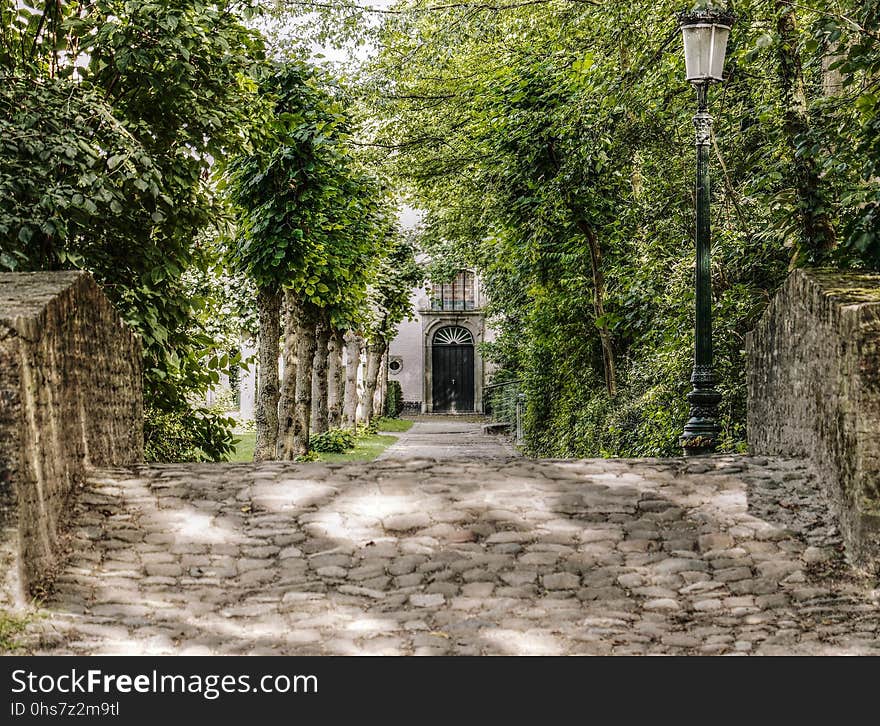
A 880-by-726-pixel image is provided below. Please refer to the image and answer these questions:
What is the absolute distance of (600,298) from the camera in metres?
16.1

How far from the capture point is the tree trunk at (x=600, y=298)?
1595 cm

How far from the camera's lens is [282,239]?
13680mm

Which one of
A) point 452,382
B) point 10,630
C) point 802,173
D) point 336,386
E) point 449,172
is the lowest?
point 452,382

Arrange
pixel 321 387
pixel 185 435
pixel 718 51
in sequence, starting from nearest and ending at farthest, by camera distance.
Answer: pixel 718 51
pixel 185 435
pixel 321 387

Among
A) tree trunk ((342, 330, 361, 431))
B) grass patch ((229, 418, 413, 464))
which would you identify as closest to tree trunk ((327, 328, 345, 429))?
tree trunk ((342, 330, 361, 431))

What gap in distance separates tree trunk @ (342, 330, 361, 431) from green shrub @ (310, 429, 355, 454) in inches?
217

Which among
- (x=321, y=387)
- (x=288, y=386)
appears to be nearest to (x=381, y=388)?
(x=321, y=387)

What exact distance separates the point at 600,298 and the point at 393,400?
31842mm

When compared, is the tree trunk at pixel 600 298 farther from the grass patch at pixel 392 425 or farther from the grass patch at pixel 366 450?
the grass patch at pixel 392 425

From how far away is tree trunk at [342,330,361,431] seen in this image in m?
30.8

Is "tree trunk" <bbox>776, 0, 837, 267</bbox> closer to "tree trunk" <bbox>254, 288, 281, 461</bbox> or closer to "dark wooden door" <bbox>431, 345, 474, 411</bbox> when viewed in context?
"tree trunk" <bbox>254, 288, 281, 461</bbox>

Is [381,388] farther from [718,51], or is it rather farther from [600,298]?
[718,51]

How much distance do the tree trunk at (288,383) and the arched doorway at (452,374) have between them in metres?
35.0
